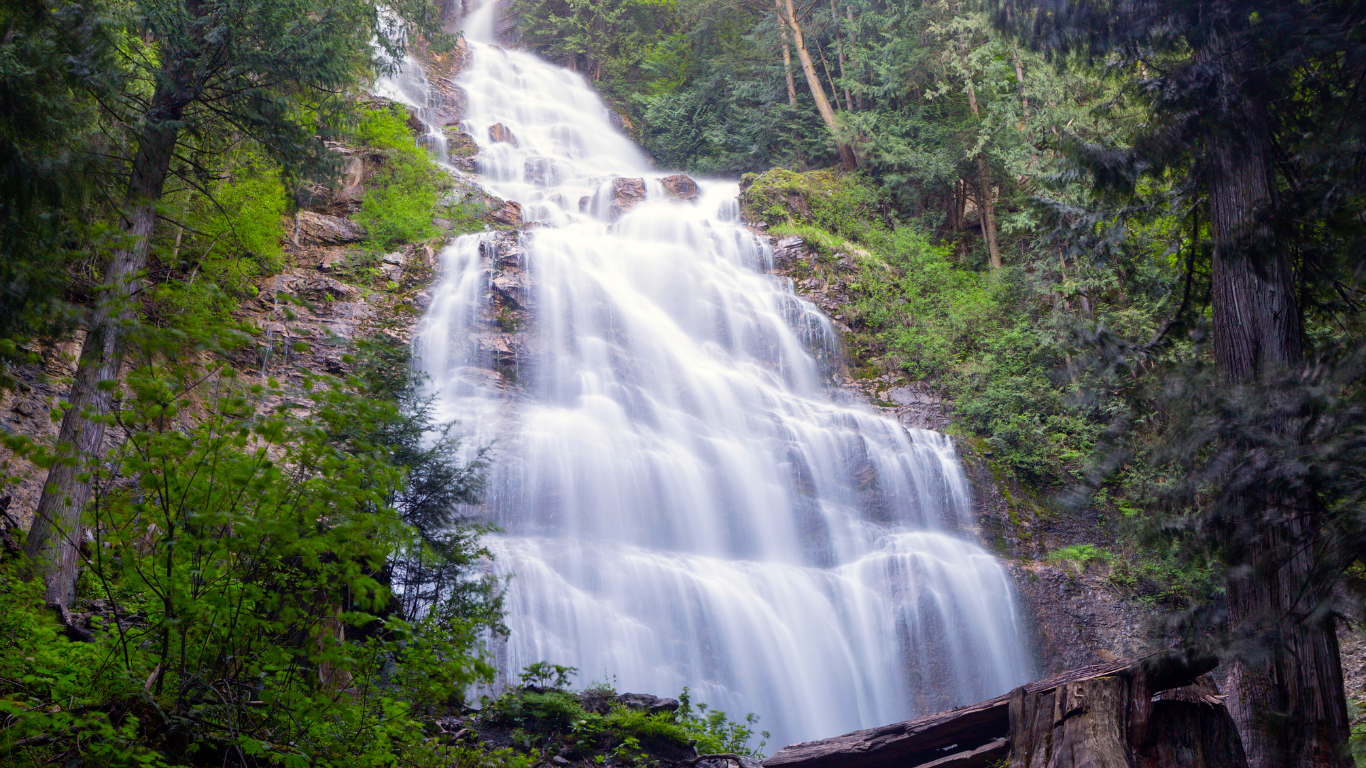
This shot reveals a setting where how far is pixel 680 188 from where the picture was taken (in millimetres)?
25922

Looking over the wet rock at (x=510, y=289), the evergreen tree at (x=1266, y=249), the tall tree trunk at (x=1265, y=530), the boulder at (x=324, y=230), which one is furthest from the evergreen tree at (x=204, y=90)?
the tall tree trunk at (x=1265, y=530)

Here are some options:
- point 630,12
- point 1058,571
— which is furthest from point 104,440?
point 630,12

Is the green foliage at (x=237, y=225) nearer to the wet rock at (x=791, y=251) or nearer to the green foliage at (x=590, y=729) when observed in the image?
the green foliage at (x=590, y=729)

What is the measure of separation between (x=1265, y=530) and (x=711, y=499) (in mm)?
10910

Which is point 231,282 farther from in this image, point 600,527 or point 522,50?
point 522,50

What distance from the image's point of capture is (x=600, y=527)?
1350cm

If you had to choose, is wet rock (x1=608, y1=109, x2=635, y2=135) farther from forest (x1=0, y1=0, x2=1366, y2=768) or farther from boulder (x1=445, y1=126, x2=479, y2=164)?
forest (x1=0, y1=0, x2=1366, y2=768)

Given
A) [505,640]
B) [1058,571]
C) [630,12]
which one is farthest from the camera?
[630,12]

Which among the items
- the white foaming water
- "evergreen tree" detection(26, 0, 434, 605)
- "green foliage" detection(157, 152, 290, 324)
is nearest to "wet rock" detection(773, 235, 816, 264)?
the white foaming water

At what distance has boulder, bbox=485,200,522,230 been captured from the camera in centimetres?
2214

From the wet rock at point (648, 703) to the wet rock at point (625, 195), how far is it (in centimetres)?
1824

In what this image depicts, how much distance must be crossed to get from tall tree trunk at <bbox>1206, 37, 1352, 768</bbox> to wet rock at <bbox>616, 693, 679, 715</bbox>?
4.95 m

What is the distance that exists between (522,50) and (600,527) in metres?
32.0

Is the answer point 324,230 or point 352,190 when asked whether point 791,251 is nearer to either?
point 352,190
